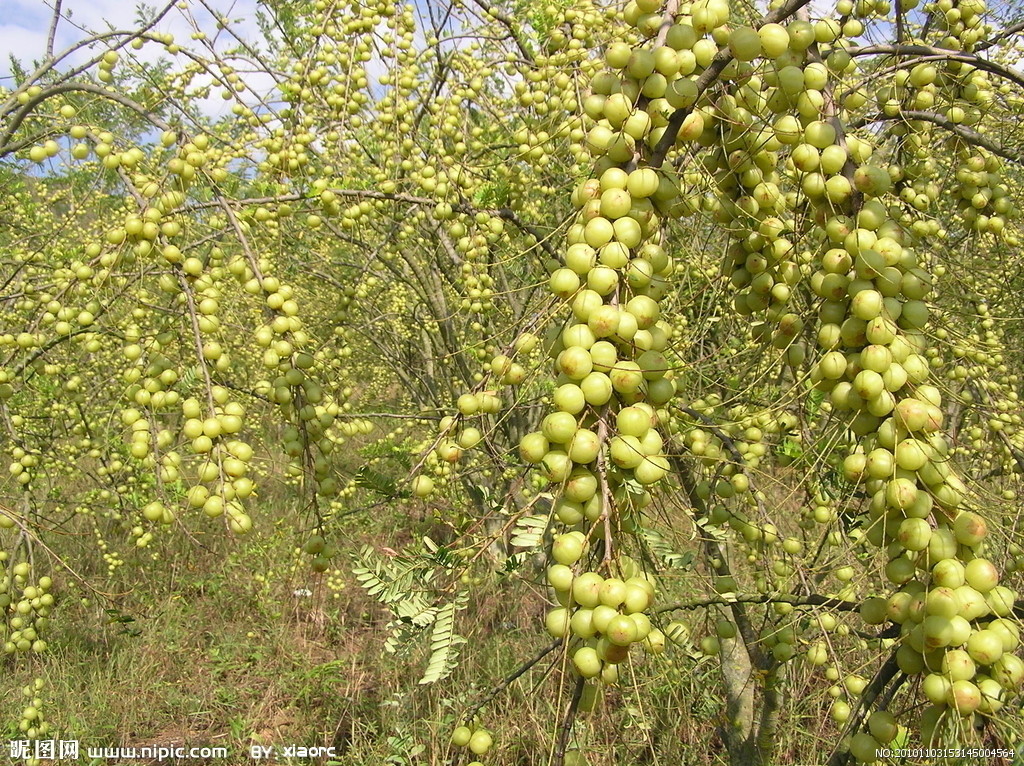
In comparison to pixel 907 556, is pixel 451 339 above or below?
A: above

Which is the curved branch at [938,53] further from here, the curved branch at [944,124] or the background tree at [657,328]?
the curved branch at [944,124]

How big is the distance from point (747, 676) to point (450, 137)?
99.8 inches

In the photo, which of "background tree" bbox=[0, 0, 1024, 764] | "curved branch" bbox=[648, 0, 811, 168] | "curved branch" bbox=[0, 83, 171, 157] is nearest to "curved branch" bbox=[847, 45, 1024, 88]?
"background tree" bbox=[0, 0, 1024, 764]

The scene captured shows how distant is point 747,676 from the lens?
2609 mm

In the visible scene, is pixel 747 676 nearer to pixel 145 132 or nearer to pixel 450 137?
pixel 450 137

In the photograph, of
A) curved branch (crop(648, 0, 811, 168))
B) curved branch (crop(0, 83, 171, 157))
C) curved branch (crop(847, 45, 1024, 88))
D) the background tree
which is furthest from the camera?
curved branch (crop(0, 83, 171, 157))

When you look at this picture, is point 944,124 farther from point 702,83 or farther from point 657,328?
point 657,328

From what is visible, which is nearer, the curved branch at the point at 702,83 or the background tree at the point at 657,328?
the background tree at the point at 657,328

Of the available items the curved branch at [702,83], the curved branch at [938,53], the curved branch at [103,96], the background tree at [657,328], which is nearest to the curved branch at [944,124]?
the background tree at [657,328]

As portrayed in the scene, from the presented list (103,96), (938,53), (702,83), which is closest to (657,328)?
(702,83)

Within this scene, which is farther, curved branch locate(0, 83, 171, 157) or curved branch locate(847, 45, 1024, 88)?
curved branch locate(0, 83, 171, 157)

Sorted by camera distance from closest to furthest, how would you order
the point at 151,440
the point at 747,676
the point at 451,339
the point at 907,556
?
the point at 907,556 < the point at 151,440 < the point at 747,676 < the point at 451,339

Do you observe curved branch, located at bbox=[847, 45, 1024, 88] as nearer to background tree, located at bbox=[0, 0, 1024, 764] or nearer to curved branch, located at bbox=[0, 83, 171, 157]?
background tree, located at bbox=[0, 0, 1024, 764]

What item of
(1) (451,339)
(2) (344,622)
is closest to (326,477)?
(1) (451,339)
